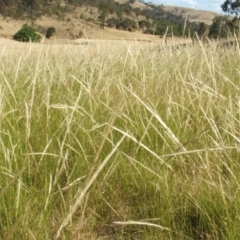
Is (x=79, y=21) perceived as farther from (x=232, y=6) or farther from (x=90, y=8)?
(x=232, y=6)

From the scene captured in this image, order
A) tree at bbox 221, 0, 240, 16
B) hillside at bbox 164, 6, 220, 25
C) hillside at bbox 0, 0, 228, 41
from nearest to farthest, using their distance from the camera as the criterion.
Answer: tree at bbox 221, 0, 240, 16, hillside at bbox 0, 0, 228, 41, hillside at bbox 164, 6, 220, 25

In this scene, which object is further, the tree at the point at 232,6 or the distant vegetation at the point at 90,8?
the distant vegetation at the point at 90,8

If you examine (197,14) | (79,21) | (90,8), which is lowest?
(79,21)

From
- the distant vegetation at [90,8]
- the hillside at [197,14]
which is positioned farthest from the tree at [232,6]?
the hillside at [197,14]

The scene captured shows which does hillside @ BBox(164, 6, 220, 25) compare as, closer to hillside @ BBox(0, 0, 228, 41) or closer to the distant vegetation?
the distant vegetation

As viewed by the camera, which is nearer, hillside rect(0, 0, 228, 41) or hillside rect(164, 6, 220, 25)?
hillside rect(0, 0, 228, 41)

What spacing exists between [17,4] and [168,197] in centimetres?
4170

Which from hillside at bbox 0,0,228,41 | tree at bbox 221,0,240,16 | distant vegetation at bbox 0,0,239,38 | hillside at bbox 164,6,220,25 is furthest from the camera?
hillside at bbox 164,6,220,25

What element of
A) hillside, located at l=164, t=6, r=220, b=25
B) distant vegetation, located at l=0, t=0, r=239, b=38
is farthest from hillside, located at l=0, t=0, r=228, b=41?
hillside, located at l=164, t=6, r=220, b=25

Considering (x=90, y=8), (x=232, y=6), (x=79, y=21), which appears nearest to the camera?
(x=232, y=6)

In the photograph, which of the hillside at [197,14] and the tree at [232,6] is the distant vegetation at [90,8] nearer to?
the tree at [232,6]

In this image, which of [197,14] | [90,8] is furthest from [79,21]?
[197,14]

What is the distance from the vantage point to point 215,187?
810mm

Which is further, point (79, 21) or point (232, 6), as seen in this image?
point (79, 21)
